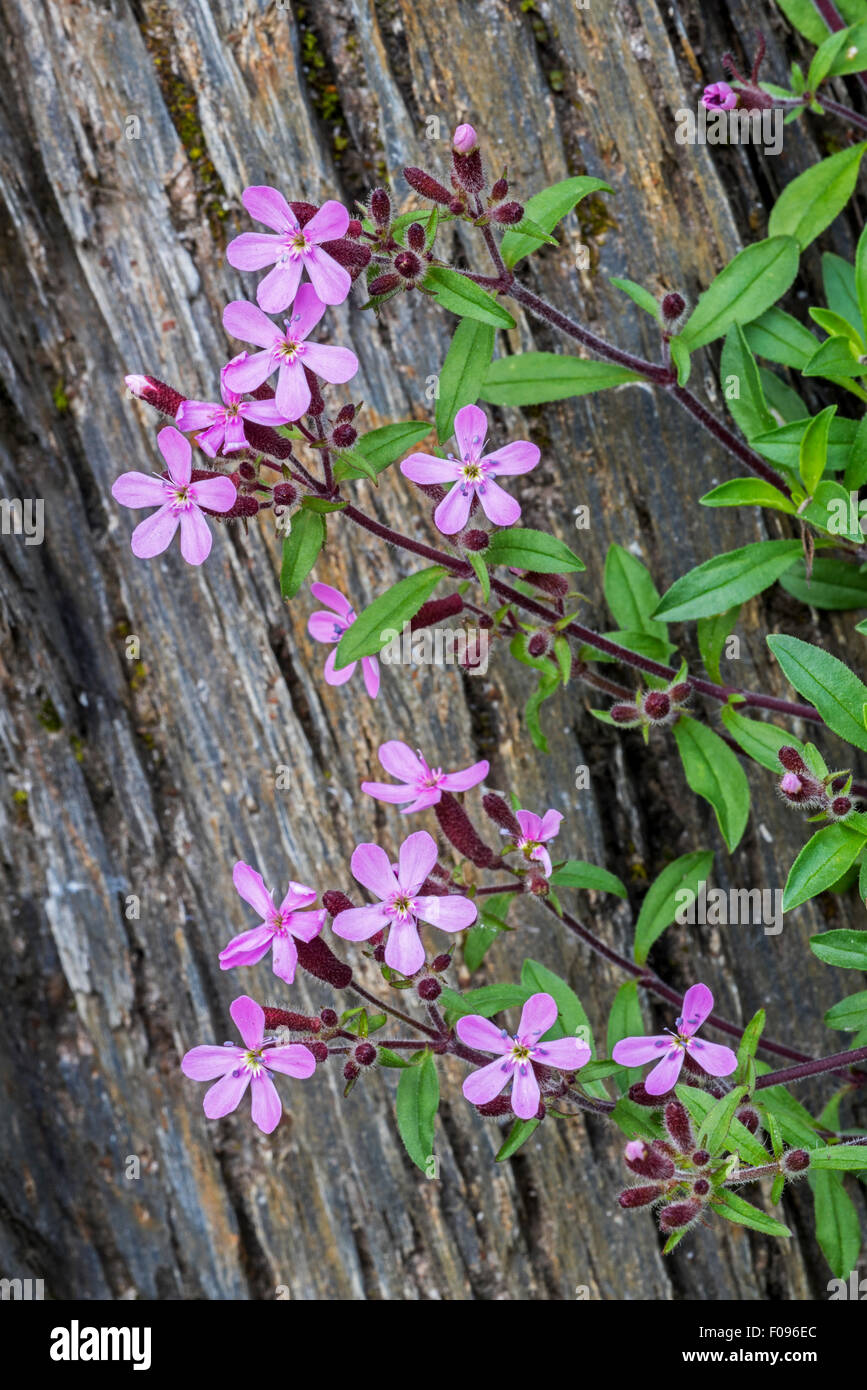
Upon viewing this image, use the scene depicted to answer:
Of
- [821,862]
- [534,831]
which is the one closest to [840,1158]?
[821,862]

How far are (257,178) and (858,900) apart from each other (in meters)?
2.75

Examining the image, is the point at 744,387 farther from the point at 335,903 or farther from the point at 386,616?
the point at 335,903

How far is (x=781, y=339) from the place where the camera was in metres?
2.90

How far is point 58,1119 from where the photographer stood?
358cm

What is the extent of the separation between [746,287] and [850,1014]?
185 cm

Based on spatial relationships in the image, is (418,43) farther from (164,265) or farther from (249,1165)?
(249,1165)

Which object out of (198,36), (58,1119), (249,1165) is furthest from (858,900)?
(198,36)

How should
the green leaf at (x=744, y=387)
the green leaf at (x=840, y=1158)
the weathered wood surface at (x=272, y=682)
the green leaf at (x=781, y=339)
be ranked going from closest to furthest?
1. the green leaf at (x=840, y=1158)
2. the green leaf at (x=744, y=387)
3. the green leaf at (x=781, y=339)
4. the weathered wood surface at (x=272, y=682)

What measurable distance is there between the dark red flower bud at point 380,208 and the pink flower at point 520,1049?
63.6 inches

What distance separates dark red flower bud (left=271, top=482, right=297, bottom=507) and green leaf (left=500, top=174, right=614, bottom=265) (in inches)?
30.3

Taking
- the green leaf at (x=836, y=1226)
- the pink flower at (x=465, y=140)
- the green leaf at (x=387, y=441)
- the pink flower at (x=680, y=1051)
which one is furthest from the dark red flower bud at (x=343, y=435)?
the green leaf at (x=836, y=1226)

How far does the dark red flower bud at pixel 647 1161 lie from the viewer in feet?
6.99

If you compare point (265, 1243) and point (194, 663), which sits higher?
point (194, 663)

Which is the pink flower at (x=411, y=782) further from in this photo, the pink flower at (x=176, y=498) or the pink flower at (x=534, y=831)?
the pink flower at (x=176, y=498)
